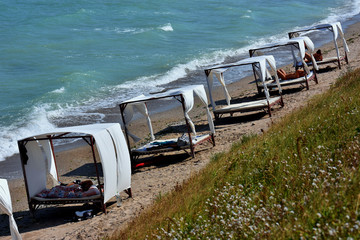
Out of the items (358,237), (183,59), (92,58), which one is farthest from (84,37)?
A: (358,237)

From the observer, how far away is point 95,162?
12828 millimetres

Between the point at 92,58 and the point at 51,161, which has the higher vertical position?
the point at 92,58

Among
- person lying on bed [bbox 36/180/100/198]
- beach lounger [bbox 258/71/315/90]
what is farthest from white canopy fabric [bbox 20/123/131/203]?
beach lounger [bbox 258/71/315/90]

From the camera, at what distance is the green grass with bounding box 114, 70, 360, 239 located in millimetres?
5965

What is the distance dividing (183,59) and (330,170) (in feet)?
99.3

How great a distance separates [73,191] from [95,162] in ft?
4.21

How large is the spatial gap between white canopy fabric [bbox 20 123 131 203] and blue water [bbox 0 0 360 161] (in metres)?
5.91

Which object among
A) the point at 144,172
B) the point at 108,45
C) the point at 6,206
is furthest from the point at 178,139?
the point at 108,45

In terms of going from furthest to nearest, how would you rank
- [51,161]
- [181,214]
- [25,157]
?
[51,161]
[25,157]
[181,214]

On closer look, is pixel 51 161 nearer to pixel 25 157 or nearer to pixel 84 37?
pixel 25 157

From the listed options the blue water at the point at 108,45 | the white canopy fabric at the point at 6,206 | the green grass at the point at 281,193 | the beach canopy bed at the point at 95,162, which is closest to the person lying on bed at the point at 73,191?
the beach canopy bed at the point at 95,162

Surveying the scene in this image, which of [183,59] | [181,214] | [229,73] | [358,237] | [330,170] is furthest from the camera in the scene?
[183,59]

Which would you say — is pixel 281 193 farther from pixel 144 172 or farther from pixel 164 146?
pixel 164 146

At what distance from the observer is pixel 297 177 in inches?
308
